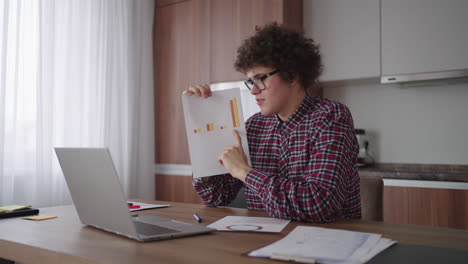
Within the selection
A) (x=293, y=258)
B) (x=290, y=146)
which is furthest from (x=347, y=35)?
(x=293, y=258)

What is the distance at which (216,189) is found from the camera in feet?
5.31

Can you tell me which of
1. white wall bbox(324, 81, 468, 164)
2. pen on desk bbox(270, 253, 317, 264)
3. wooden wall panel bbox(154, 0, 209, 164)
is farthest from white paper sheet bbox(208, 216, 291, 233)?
wooden wall panel bbox(154, 0, 209, 164)

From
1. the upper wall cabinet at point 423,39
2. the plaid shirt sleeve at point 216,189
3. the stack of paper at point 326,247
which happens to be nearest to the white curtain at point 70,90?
the plaid shirt sleeve at point 216,189

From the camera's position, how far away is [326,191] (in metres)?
1.21

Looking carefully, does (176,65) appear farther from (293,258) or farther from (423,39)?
(293,258)

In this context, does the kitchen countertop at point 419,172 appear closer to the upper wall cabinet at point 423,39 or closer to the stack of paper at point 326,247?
the upper wall cabinet at point 423,39

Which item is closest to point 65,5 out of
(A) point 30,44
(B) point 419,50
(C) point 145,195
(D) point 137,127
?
(A) point 30,44

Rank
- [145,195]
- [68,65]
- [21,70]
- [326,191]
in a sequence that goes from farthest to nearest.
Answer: [145,195] < [68,65] < [21,70] < [326,191]

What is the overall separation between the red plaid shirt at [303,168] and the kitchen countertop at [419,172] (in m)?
1.27

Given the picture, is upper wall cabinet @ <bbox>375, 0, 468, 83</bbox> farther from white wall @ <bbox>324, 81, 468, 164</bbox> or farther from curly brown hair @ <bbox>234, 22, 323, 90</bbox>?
curly brown hair @ <bbox>234, 22, 323, 90</bbox>

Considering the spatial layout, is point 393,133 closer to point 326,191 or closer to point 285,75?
point 285,75

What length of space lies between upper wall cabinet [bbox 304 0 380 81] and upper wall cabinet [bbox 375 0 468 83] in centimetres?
7

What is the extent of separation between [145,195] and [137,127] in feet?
2.00

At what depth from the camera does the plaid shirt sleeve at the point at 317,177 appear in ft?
3.89
